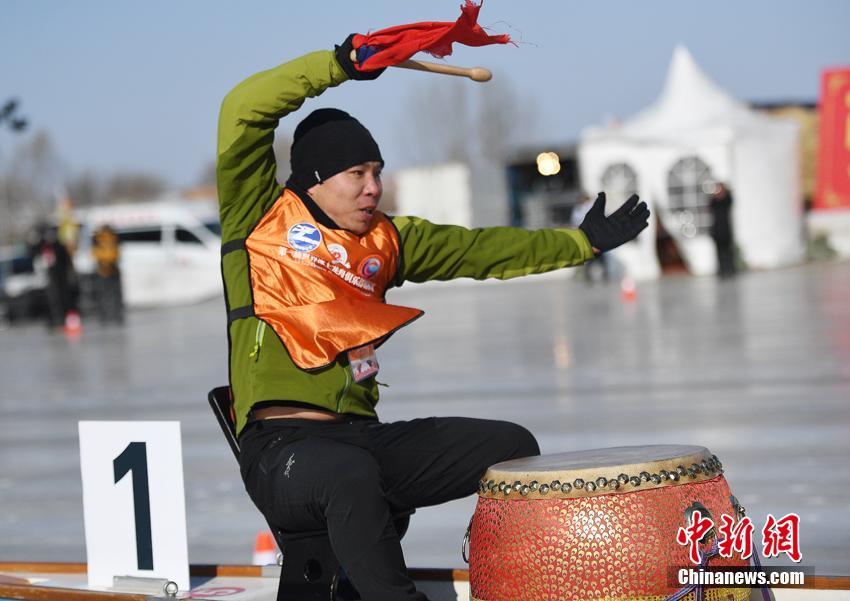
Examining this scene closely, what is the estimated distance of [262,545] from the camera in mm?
5477

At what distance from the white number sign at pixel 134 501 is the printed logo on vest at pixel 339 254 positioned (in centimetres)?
81

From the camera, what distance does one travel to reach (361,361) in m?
3.93

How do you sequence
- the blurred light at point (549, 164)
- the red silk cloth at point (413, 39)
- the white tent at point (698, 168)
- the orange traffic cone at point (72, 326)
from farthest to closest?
1. the white tent at point (698, 168)
2. the orange traffic cone at point (72, 326)
3. the blurred light at point (549, 164)
4. the red silk cloth at point (413, 39)

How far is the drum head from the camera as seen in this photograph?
3365mm

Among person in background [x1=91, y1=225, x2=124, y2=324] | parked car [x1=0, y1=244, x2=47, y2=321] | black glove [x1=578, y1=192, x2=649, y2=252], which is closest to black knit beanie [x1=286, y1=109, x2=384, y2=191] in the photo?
black glove [x1=578, y1=192, x2=649, y2=252]

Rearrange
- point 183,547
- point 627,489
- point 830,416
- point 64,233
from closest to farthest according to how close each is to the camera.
Result: point 627,489 → point 183,547 → point 830,416 → point 64,233

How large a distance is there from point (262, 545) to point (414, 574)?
1.46 m

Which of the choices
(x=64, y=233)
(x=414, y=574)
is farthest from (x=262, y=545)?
(x=64, y=233)

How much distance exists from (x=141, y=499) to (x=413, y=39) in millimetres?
1757

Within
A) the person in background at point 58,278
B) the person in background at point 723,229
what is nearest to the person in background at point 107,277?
the person in background at point 58,278

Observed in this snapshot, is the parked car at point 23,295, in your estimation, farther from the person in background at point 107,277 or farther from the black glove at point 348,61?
the black glove at point 348,61

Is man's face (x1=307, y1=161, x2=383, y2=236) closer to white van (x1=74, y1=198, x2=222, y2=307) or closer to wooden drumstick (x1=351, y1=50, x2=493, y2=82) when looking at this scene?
wooden drumstick (x1=351, y1=50, x2=493, y2=82)

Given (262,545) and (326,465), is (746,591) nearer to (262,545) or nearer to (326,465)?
(326,465)

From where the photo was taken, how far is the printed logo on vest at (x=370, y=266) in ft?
13.3
